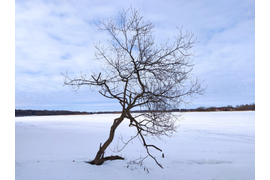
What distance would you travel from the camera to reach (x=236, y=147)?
1336cm

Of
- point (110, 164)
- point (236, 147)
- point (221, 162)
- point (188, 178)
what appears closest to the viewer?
point (188, 178)

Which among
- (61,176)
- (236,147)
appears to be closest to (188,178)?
(61,176)

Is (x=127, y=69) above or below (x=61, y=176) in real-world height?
above

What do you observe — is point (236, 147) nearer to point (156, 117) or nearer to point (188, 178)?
point (188, 178)

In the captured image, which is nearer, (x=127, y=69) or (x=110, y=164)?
(x=127, y=69)

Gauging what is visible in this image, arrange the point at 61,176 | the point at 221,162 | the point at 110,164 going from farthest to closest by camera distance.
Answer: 1. the point at 221,162
2. the point at 110,164
3. the point at 61,176
